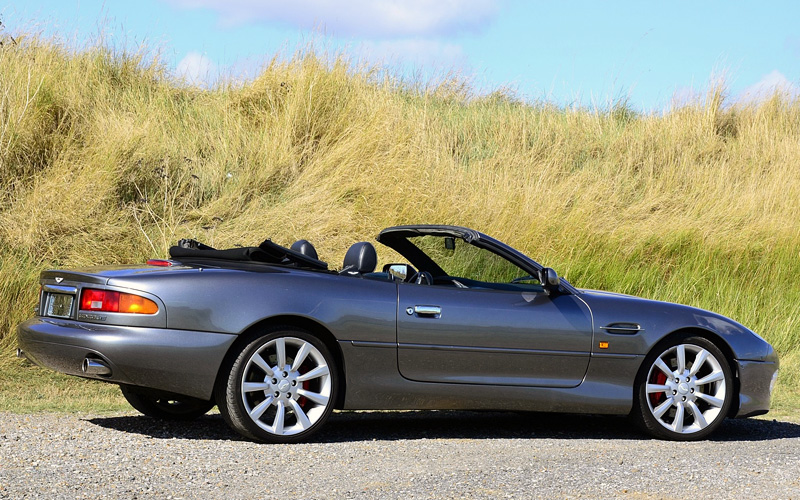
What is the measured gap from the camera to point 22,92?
13.0 meters

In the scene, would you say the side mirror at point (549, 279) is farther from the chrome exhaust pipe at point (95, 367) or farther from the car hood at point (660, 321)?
the chrome exhaust pipe at point (95, 367)

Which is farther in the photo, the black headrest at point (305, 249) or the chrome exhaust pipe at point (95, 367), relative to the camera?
the black headrest at point (305, 249)

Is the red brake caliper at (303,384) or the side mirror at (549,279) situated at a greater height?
the side mirror at (549,279)

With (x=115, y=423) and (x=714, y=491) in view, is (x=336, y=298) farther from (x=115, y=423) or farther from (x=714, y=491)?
(x=714, y=491)

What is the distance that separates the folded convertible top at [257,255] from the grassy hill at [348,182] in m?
4.15

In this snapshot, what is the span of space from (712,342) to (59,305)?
4.31 metres

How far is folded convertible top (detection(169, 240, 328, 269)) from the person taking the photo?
6195 mm

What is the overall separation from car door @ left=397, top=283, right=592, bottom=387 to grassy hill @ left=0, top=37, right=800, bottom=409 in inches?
170

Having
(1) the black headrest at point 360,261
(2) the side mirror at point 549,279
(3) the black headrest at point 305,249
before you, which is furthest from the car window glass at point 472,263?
(3) the black headrest at point 305,249

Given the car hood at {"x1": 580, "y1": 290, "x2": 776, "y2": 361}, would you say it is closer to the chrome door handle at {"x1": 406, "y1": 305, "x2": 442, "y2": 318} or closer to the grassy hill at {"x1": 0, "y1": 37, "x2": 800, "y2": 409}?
the chrome door handle at {"x1": 406, "y1": 305, "x2": 442, "y2": 318}

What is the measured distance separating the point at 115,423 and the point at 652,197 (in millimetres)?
11158

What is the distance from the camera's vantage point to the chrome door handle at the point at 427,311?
6.14 metres

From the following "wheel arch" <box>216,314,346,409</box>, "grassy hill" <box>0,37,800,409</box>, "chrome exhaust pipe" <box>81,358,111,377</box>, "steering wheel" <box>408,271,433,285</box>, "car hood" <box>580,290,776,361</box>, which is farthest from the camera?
"grassy hill" <box>0,37,800,409</box>

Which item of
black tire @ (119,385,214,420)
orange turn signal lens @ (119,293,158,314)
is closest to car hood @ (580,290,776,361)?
black tire @ (119,385,214,420)
